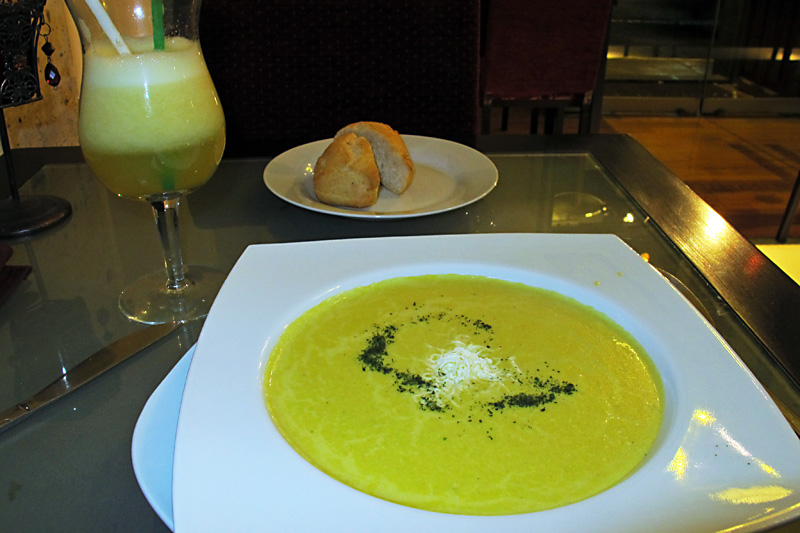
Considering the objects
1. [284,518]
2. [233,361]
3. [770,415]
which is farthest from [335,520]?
[770,415]

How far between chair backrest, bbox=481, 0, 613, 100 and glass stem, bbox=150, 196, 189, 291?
2.47m

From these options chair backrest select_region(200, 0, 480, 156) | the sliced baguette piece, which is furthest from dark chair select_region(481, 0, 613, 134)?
the sliced baguette piece

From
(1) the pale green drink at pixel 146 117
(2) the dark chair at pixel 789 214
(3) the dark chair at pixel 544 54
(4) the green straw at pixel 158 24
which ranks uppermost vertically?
(4) the green straw at pixel 158 24

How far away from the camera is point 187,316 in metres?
0.77

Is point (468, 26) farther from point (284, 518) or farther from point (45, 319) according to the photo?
point (284, 518)

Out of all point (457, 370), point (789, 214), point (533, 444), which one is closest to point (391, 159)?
point (457, 370)

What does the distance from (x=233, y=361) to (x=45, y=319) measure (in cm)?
34

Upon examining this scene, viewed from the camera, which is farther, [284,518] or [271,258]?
[271,258]

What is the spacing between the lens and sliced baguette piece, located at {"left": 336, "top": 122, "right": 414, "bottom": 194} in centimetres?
107

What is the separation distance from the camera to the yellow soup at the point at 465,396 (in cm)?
48

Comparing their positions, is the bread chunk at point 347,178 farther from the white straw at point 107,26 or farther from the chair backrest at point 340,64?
the chair backrest at point 340,64

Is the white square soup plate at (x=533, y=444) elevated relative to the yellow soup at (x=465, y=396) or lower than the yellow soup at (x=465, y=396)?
elevated

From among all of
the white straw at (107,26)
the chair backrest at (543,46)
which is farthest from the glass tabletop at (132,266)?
the chair backrest at (543,46)

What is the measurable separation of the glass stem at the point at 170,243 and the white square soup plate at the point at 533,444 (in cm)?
16
